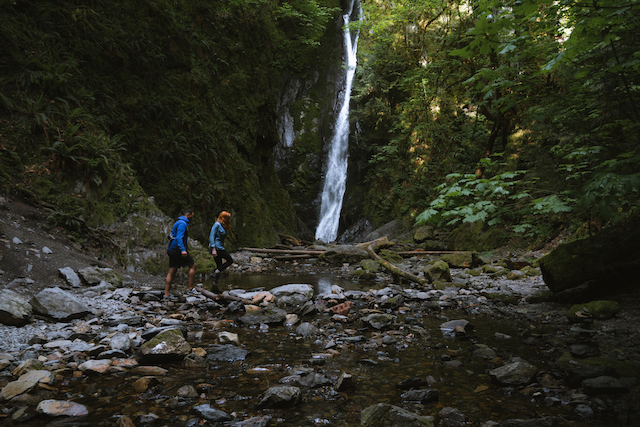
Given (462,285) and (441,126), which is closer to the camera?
(462,285)

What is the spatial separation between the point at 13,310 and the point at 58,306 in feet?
1.90

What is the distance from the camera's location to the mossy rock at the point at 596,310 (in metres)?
4.48

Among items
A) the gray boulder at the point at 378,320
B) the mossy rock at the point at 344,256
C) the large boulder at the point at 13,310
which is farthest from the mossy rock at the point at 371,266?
the large boulder at the point at 13,310

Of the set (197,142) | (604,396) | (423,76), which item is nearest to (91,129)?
(197,142)

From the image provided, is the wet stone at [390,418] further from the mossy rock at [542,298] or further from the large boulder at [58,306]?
the mossy rock at [542,298]

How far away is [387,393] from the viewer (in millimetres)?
3018

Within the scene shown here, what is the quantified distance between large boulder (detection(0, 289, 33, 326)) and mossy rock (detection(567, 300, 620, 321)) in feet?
23.5

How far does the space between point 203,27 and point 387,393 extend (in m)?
17.0

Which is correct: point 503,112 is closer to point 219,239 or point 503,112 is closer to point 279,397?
point 279,397

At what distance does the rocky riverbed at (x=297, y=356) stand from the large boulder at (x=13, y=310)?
0.05ft

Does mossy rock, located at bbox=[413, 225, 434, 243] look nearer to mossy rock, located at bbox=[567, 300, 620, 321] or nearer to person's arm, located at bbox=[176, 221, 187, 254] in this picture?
mossy rock, located at bbox=[567, 300, 620, 321]

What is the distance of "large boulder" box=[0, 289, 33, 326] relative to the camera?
3.91m

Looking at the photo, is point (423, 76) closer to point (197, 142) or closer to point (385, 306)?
point (197, 142)

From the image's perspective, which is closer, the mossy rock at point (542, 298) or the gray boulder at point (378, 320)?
the gray boulder at point (378, 320)
